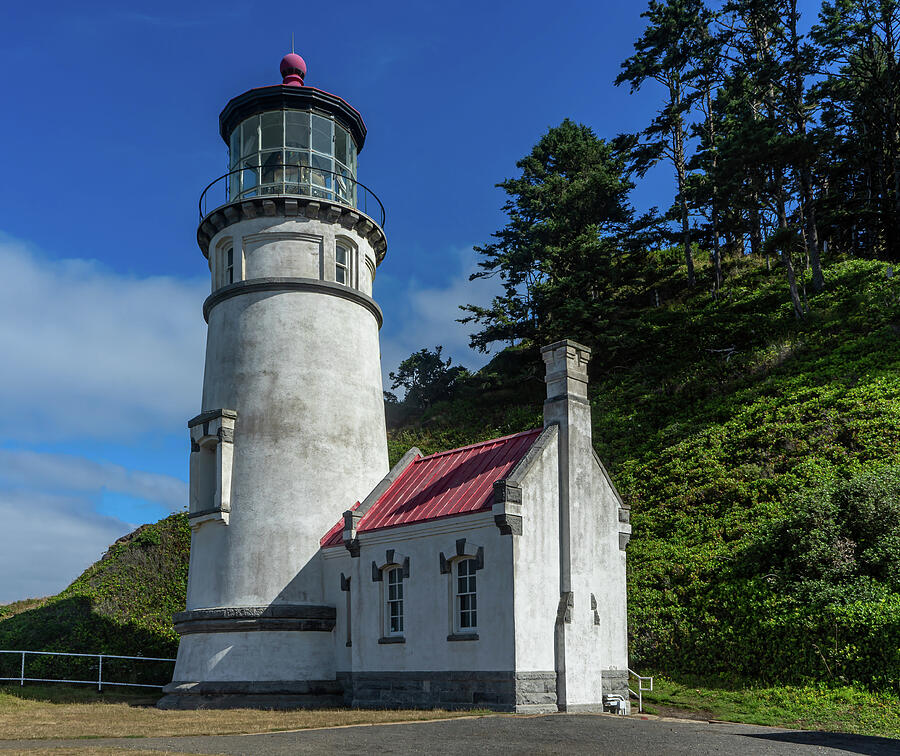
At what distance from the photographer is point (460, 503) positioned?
1711 cm

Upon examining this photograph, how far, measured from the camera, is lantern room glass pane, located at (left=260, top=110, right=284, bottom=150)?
22.8 meters

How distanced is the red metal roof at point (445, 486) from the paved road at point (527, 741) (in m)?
4.54

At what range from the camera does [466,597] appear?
1669 cm

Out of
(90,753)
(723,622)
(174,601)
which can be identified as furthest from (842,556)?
(174,601)

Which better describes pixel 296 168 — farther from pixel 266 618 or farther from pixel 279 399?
pixel 266 618

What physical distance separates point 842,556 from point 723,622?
325 centimetres

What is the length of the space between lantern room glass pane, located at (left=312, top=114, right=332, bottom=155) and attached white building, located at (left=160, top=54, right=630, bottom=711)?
7 cm

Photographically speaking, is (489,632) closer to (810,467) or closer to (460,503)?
(460,503)

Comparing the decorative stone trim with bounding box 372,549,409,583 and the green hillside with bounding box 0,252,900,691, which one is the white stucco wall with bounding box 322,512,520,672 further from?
the green hillside with bounding box 0,252,900,691

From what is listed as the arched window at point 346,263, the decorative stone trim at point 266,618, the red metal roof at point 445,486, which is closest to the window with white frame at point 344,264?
the arched window at point 346,263

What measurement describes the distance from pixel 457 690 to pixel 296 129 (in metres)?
16.0

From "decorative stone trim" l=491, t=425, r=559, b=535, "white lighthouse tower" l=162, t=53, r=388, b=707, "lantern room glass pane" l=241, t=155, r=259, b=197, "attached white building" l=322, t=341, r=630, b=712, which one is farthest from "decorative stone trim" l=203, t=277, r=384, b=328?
"decorative stone trim" l=491, t=425, r=559, b=535

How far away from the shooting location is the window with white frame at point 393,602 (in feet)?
59.5

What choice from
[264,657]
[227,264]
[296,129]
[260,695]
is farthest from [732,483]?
[296,129]
